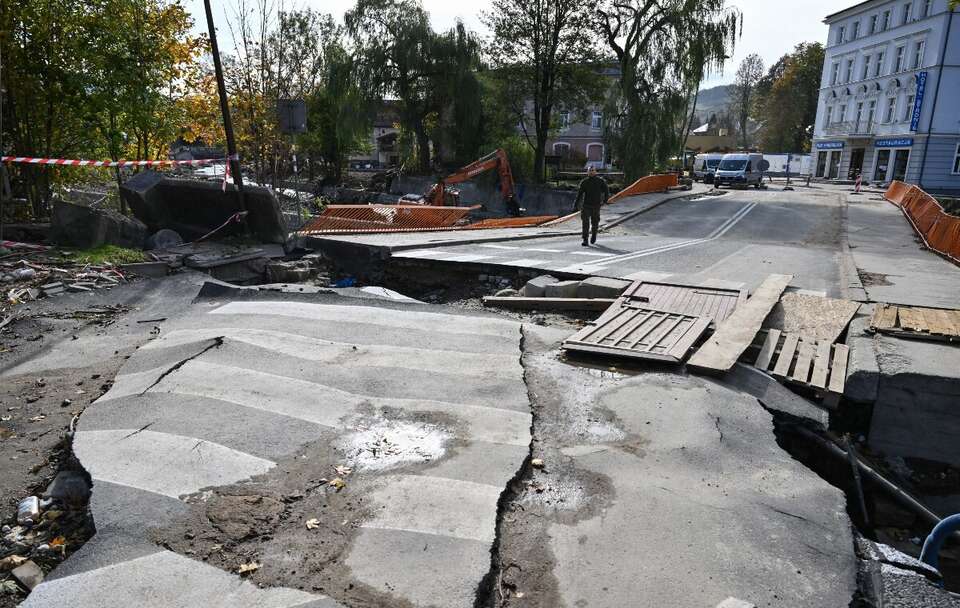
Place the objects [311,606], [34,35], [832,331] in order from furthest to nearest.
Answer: [34,35] → [832,331] → [311,606]

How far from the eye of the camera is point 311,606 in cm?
276

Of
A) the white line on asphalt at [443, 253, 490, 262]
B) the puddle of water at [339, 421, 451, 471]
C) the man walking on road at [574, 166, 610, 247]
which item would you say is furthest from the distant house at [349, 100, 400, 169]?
the puddle of water at [339, 421, 451, 471]

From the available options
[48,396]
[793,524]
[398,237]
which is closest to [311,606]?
[793,524]

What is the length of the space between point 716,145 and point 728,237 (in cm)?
5919

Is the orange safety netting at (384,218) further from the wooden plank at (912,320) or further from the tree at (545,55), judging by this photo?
the tree at (545,55)

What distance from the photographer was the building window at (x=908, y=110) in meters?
41.1

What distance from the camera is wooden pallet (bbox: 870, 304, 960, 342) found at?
6875mm

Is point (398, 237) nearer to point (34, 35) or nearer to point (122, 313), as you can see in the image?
point (122, 313)

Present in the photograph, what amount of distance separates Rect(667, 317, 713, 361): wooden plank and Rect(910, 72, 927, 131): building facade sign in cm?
4417

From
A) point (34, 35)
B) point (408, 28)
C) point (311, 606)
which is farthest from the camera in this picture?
point (408, 28)

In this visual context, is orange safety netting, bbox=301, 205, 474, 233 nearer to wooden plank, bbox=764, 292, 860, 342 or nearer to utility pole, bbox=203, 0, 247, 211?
utility pole, bbox=203, 0, 247, 211

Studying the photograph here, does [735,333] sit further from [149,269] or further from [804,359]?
[149,269]

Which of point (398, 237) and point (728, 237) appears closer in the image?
point (398, 237)

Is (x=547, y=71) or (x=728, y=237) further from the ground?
(x=547, y=71)
